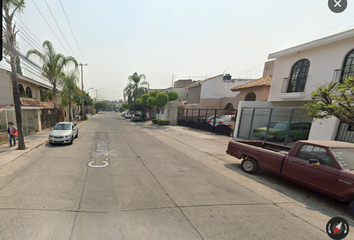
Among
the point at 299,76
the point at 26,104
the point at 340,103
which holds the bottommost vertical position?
the point at 26,104

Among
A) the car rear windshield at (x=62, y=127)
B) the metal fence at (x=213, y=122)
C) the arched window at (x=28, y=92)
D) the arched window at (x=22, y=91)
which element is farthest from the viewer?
the arched window at (x=28, y=92)

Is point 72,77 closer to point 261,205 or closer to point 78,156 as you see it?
point 78,156

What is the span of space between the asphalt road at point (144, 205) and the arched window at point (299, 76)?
1003 centimetres

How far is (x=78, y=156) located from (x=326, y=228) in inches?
336

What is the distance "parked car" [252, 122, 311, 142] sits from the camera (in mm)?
9719

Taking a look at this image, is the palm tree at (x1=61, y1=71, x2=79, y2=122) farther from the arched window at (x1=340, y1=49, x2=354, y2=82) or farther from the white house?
the arched window at (x1=340, y1=49, x2=354, y2=82)

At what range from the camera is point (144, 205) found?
337 cm

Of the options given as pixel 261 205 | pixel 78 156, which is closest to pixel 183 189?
pixel 261 205

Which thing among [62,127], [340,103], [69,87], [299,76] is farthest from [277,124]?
[69,87]

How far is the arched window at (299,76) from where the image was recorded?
10.8 metres

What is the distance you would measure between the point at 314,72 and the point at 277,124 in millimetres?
4337

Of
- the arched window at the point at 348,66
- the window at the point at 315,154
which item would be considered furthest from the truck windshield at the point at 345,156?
the arched window at the point at 348,66

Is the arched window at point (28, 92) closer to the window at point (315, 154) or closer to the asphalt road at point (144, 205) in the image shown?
the asphalt road at point (144, 205)

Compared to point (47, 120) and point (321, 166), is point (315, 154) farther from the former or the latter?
point (47, 120)
